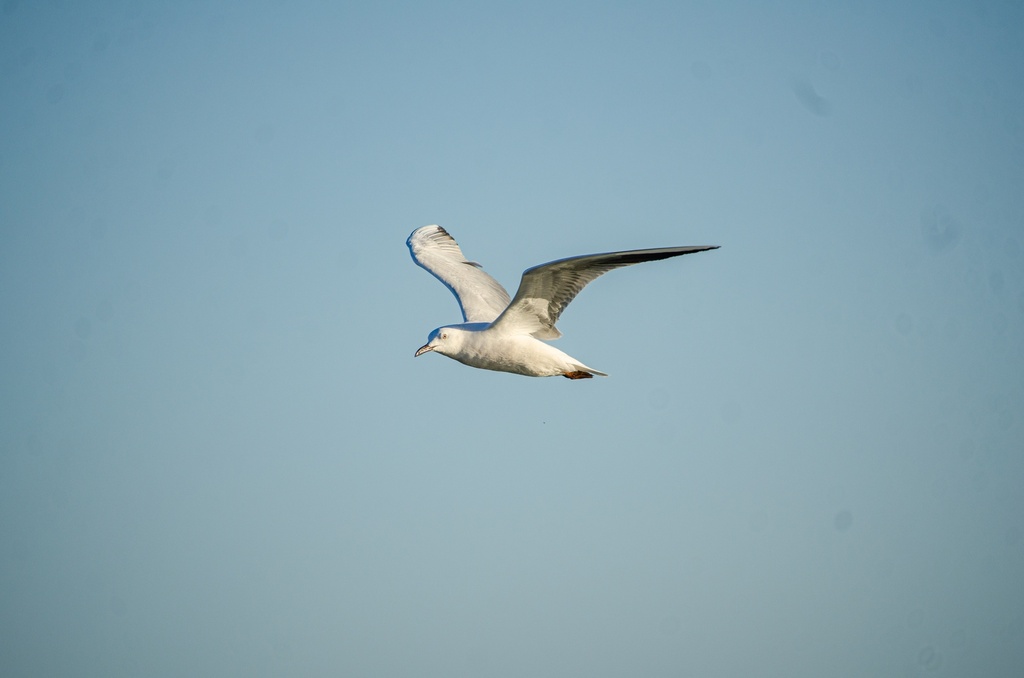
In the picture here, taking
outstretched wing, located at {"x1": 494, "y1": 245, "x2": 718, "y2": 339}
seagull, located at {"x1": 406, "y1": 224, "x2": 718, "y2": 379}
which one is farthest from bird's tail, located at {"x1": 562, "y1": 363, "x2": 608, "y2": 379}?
outstretched wing, located at {"x1": 494, "y1": 245, "x2": 718, "y2": 339}

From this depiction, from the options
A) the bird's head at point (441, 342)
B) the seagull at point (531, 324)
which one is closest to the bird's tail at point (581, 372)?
the seagull at point (531, 324)

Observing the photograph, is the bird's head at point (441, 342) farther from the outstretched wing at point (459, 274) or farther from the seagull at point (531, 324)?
the outstretched wing at point (459, 274)

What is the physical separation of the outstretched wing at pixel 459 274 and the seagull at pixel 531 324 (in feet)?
0.12

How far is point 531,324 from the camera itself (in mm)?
14781

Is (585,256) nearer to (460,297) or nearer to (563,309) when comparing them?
(563,309)

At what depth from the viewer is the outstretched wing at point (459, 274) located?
17.5 metres

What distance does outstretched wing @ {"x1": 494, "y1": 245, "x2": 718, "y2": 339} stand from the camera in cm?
1257

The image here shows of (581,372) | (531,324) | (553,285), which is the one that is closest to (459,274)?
(531,324)

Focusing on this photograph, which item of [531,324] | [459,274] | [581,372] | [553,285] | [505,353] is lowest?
[581,372]

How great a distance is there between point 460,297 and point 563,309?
3777mm

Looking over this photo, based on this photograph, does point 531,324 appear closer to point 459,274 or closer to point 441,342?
point 441,342

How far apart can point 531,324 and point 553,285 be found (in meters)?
1.08

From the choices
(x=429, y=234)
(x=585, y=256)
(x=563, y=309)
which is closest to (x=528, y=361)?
(x=563, y=309)

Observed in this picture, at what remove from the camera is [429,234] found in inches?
806
